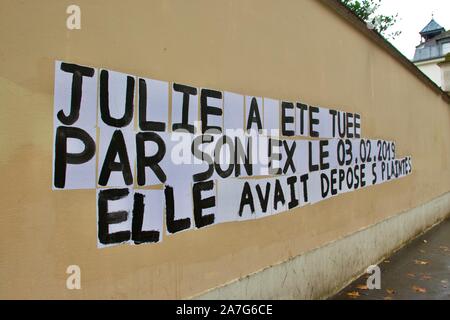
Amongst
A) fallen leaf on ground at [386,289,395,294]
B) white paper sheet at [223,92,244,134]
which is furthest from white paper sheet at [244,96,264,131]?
fallen leaf on ground at [386,289,395,294]

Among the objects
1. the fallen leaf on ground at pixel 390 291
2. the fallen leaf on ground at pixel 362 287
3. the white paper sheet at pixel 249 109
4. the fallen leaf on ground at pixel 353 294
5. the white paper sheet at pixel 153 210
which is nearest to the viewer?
the white paper sheet at pixel 153 210

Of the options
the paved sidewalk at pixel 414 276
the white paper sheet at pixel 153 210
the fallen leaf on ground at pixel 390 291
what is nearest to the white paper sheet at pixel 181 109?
the white paper sheet at pixel 153 210

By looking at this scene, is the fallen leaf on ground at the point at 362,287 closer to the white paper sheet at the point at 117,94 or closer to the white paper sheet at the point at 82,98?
the white paper sheet at the point at 117,94

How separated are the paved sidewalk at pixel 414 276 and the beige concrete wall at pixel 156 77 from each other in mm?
695

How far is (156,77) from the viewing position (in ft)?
8.38

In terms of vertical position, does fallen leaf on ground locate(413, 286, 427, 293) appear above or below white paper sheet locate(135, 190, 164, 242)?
below

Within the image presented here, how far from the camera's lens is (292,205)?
153 inches

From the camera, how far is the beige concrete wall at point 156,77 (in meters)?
1.91

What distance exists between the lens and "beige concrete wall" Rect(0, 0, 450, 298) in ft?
6.27

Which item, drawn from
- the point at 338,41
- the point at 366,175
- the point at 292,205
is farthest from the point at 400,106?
the point at 292,205

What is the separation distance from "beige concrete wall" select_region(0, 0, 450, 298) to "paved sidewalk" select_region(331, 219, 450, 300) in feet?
2.28

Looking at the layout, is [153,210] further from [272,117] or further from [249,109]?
[272,117]

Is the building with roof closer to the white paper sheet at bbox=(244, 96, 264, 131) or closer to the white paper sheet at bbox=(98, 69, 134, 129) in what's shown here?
the white paper sheet at bbox=(244, 96, 264, 131)
